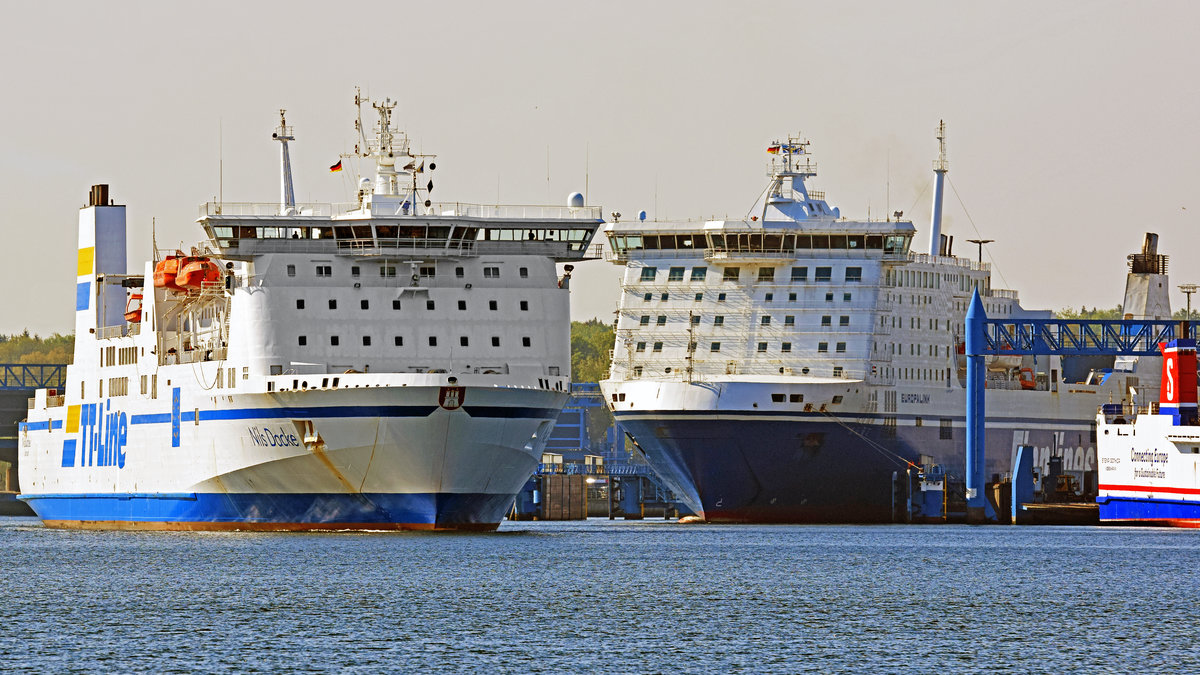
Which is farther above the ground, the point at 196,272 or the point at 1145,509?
the point at 196,272

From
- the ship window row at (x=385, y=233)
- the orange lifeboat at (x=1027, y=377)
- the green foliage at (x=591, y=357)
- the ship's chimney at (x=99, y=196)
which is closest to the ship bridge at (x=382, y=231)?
the ship window row at (x=385, y=233)

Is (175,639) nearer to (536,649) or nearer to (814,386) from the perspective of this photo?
(536,649)

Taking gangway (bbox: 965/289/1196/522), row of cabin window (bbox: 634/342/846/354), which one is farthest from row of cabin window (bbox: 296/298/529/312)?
gangway (bbox: 965/289/1196/522)

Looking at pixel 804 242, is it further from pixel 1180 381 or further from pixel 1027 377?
pixel 1180 381

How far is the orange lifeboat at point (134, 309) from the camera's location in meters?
83.8

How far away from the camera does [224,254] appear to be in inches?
2936

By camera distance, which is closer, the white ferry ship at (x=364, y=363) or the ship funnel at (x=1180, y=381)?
the white ferry ship at (x=364, y=363)

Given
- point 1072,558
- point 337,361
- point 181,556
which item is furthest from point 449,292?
point 1072,558

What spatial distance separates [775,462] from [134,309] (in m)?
26.3

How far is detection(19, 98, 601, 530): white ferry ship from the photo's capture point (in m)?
69.8

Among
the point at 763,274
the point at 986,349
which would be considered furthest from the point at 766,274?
the point at 986,349

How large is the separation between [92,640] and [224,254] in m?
30.7

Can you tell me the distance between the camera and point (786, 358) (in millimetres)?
96312

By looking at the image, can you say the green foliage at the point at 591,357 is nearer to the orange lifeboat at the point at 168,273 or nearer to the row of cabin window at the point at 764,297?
the row of cabin window at the point at 764,297
